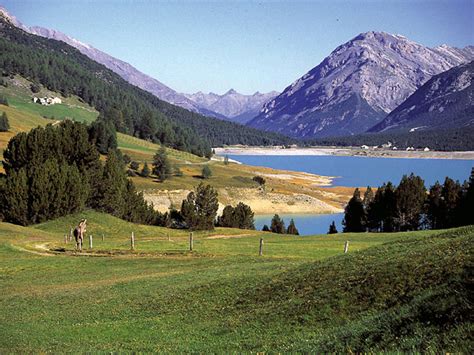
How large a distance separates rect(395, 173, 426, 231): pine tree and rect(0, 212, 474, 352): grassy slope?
55.4 meters

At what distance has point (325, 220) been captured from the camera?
126500 mm

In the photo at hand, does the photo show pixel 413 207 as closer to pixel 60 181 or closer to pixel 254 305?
pixel 60 181

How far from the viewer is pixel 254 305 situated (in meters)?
21.2

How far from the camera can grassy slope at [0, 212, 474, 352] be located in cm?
1360

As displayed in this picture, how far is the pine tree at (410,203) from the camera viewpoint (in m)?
84.9

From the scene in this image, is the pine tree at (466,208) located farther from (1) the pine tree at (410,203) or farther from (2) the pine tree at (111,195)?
(2) the pine tree at (111,195)

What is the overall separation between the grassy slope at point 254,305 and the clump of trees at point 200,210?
44348mm

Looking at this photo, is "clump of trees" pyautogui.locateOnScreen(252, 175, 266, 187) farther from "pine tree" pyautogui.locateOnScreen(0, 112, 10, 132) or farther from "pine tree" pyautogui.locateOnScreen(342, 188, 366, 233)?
"pine tree" pyautogui.locateOnScreen(0, 112, 10, 132)

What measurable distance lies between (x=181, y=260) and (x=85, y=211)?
31.2 metres

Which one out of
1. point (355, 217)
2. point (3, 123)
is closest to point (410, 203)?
point (355, 217)

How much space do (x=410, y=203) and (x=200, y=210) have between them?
31.7m

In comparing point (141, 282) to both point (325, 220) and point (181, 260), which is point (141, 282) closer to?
point (181, 260)

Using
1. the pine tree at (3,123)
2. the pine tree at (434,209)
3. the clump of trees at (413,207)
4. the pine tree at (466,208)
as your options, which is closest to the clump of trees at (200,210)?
the clump of trees at (413,207)

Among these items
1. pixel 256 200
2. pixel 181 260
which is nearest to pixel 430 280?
pixel 181 260
